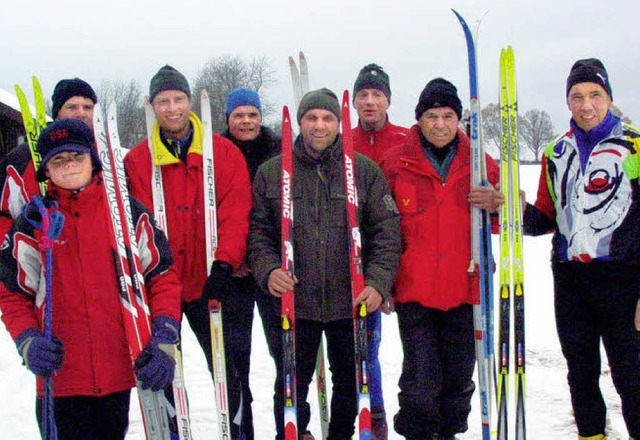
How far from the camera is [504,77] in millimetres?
3473

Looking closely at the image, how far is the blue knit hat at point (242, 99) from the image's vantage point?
146 inches

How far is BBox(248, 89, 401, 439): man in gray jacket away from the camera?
9.96 feet

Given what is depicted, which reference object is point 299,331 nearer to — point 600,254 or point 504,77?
point 600,254

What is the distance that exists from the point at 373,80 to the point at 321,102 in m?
0.90

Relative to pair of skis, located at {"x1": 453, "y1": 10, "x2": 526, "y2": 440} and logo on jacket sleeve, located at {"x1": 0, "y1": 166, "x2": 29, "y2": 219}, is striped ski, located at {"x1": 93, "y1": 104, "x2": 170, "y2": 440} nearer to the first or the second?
logo on jacket sleeve, located at {"x1": 0, "y1": 166, "x2": 29, "y2": 219}

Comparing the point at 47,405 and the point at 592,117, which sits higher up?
the point at 592,117

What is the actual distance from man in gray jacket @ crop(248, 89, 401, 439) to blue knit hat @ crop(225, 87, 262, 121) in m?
0.64

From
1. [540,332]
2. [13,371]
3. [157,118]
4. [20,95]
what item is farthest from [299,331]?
[540,332]

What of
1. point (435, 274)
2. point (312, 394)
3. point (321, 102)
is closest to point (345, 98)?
point (321, 102)

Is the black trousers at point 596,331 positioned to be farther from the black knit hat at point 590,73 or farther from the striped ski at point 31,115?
the striped ski at point 31,115

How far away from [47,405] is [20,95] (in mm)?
1983

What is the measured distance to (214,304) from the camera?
3072 mm

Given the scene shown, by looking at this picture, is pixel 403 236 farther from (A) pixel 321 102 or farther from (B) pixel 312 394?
(B) pixel 312 394

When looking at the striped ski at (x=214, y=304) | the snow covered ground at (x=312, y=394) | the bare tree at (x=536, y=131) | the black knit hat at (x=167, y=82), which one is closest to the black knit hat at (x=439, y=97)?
the striped ski at (x=214, y=304)
